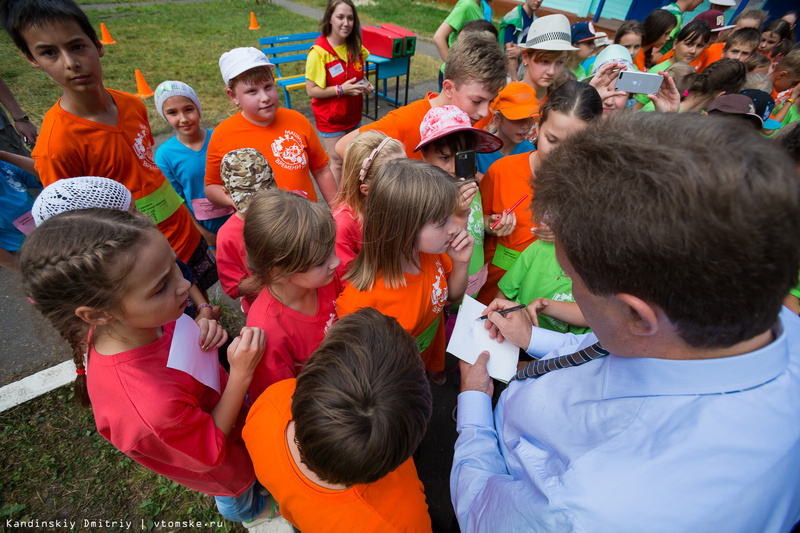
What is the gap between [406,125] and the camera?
8.99ft

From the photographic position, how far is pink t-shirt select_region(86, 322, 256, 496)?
1181 mm

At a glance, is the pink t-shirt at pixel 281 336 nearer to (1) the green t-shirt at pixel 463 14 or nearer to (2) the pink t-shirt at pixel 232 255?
(2) the pink t-shirt at pixel 232 255

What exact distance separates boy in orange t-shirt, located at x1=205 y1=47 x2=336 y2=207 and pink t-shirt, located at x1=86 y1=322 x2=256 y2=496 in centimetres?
150

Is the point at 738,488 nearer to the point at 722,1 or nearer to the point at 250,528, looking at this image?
the point at 250,528

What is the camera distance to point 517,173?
2.43m

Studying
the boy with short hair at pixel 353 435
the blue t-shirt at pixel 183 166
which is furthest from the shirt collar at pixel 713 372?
the blue t-shirt at pixel 183 166

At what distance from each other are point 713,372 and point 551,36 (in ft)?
12.0

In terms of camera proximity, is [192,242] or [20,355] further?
[20,355]

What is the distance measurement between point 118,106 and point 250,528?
271 cm

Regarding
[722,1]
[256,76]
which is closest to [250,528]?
[256,76]

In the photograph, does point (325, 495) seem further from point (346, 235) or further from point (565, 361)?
point (346, 235)

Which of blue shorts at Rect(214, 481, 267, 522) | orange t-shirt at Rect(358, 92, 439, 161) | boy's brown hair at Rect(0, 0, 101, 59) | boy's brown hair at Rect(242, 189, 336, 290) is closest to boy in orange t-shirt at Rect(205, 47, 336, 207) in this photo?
orange t-shirt at Rect(358, 92, 439, 161)

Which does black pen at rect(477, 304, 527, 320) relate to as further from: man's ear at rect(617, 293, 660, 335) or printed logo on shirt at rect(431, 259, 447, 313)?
man's ear at rect(617, 293, 660, 335)

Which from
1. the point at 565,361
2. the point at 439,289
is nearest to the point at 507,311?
the point at 439,289
